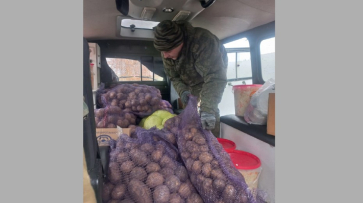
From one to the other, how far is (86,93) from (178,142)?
0.77 meters

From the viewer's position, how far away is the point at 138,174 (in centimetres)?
106

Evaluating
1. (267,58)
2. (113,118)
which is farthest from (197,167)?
(267,58)

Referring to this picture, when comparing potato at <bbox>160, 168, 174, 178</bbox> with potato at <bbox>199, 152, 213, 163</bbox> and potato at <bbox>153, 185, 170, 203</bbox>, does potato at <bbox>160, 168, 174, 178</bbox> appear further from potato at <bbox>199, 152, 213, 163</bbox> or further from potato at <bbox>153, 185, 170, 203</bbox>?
potato at <bbox>199, 152, 213, 163</bbox>

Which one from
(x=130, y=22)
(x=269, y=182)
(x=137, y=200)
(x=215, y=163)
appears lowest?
(x=269, y=182)

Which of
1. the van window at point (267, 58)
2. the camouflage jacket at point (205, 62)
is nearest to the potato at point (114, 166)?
the camouflage jacket at point (205, 62)

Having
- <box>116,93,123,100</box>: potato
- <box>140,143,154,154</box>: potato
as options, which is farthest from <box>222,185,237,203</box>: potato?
<box>116,93,123,100</box>: potato

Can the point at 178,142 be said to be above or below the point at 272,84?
below

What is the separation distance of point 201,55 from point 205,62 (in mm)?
Result: 71

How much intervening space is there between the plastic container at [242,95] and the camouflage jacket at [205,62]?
1.22 feet

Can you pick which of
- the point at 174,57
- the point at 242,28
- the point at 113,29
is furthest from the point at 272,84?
the point at 113,29

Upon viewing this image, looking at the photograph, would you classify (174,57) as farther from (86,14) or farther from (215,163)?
(215,163)

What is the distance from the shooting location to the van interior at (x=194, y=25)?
175 cm

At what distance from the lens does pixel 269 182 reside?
5.42 ft

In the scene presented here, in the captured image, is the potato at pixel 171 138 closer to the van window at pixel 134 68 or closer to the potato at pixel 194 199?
the potato at pixel 194 199
